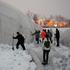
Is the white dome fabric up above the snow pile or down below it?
above

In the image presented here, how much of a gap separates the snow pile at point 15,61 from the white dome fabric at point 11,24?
7.32 meters

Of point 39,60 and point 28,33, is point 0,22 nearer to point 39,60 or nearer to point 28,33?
point 28,33

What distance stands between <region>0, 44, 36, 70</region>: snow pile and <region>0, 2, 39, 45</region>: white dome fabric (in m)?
7.32

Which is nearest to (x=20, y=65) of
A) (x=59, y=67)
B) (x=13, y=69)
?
(x=13, y=69)

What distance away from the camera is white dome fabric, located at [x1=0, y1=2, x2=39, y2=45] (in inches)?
1099

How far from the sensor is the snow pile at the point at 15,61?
52.7 ft

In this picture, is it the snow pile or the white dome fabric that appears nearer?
the snow pile

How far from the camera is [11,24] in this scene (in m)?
29.2

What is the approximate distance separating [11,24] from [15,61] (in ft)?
39.9

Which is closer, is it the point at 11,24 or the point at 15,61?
the point at 15,61

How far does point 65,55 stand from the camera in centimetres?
1934

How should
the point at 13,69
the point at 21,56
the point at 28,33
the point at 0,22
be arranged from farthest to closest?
the point at 28,33
the point at 0,22
the point at 21,56
the point at 13,69

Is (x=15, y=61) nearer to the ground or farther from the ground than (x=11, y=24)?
nearer to the ground

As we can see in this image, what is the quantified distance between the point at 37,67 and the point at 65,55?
12.9ft
